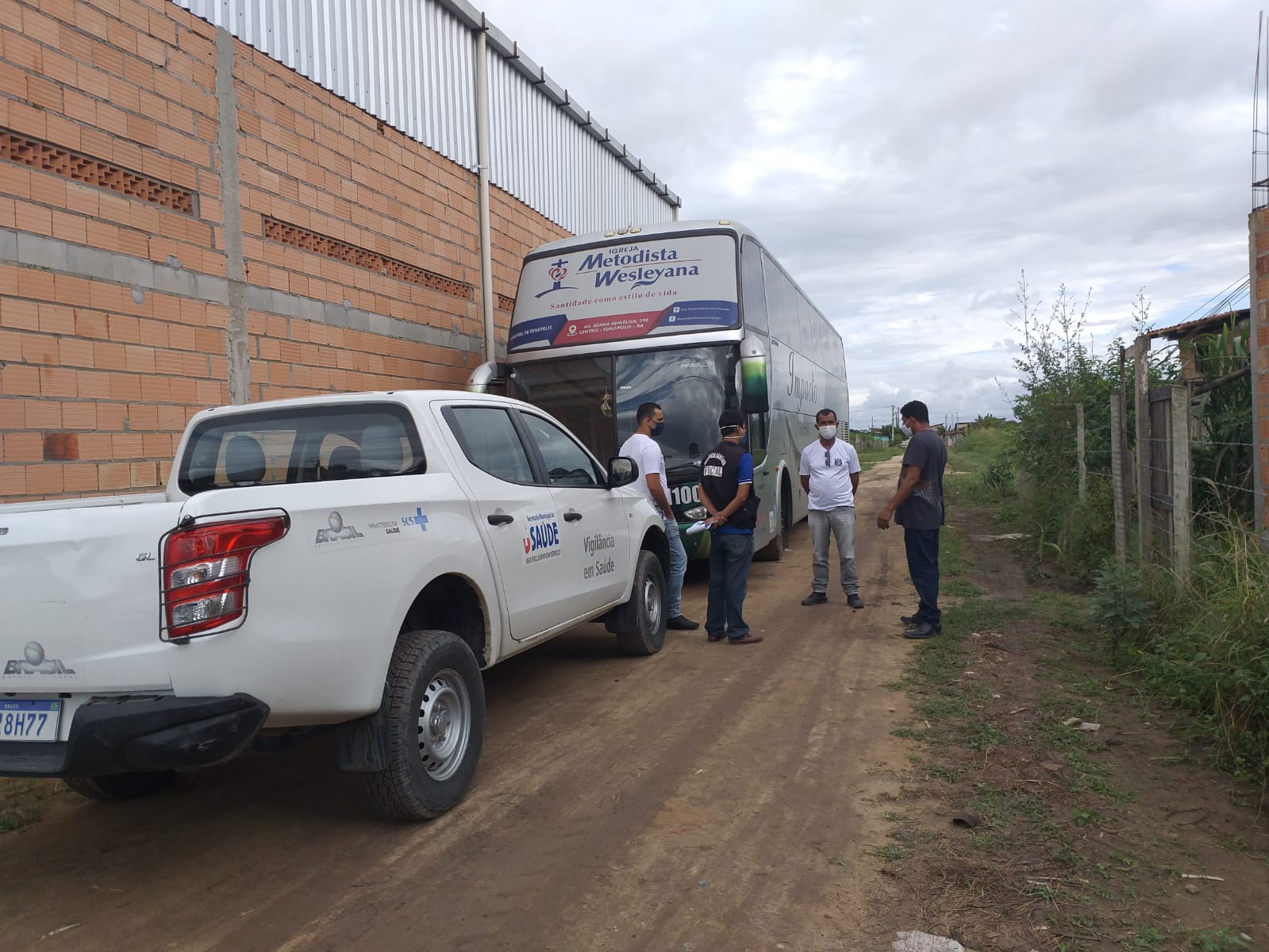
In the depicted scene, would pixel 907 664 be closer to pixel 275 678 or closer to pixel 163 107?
pixel 275 678

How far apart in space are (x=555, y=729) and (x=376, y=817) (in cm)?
139

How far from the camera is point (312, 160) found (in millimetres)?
9258

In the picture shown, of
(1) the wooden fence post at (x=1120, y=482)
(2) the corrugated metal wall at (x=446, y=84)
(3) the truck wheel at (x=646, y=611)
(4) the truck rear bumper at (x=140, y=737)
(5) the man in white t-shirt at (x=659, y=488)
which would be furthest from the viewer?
(2) the corrugated metal wall at (x=446, y=84)

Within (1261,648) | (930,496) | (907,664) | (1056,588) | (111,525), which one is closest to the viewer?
(111,525)

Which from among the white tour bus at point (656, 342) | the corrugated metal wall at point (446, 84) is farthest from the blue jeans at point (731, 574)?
the corrugated metal wall at point (446, 84)

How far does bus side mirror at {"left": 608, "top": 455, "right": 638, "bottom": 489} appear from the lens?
633 centimetres

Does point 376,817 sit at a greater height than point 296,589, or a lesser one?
lesser

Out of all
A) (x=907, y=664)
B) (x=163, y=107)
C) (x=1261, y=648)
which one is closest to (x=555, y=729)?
(x=907, y=664)

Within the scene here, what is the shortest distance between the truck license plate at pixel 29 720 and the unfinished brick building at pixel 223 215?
336 centimetres

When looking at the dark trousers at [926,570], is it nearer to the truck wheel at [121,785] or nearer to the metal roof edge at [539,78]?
the truck wheel at [121,785]

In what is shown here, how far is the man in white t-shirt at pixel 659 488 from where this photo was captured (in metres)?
7.87

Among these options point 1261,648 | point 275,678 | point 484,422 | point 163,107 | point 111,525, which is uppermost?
point 163,107

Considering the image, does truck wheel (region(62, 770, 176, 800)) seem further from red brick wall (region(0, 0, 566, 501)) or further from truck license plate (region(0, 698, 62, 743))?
red brick wall (region(0, 0, 566, 501))

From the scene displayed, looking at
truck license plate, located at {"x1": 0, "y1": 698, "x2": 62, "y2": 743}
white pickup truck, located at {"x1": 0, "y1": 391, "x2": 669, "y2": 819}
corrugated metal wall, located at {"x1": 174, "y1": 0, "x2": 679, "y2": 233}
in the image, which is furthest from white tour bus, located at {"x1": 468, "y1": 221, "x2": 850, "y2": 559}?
truck license plate, located at {"x1": 0, "y1": 698, "x2": 62, "y2": 743}
